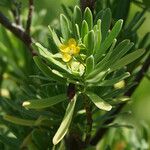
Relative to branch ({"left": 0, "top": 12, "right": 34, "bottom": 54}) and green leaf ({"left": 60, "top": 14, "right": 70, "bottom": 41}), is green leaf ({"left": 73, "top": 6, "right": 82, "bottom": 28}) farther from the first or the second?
branch ({"left": 0, "top": 12, "right": 34, "bottom": 54})

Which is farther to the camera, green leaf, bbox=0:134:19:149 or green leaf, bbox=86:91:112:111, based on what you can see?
green leaf, bbox=0:134:19:149

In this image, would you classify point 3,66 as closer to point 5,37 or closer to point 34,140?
point 5,37

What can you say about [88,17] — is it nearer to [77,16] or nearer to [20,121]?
[77,16]

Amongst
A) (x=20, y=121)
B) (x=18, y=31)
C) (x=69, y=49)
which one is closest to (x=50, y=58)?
(x=69, y=49)

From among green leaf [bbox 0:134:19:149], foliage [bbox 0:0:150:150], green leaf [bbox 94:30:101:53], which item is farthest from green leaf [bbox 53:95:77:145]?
green leaf [bbox 0:134:19:149]

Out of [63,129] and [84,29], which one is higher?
[84,29]

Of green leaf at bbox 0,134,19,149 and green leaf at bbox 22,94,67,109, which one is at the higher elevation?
green leaf at bbox 22,94,67,109
